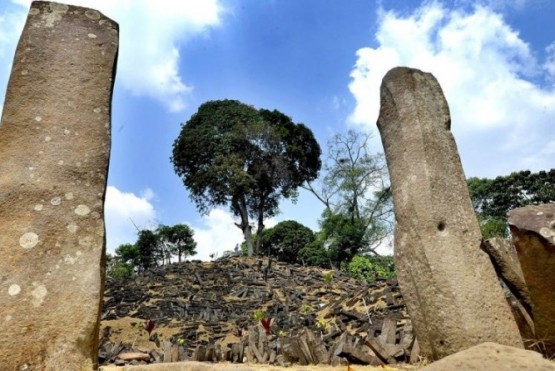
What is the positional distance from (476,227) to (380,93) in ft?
6.23

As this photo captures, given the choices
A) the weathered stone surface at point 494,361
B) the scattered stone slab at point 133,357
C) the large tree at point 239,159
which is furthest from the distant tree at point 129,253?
the weathered stone surface at point 494,361

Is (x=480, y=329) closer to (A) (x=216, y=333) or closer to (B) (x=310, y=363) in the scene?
(B) (x=310, y=363)

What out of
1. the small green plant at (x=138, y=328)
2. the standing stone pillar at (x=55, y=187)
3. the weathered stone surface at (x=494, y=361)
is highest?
the standing stone pillar at (x=55, y=187)

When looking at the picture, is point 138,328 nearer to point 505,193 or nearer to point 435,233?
point 435,233

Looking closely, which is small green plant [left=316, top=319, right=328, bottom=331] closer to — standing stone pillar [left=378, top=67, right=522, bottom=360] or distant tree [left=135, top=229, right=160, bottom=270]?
standing stone pillar [left=378, top=67, right=522, bottom=360]

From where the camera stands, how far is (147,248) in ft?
113

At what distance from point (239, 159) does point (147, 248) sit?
12.1 meters

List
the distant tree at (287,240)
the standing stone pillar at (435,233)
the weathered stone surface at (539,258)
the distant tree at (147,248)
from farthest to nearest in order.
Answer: the distant tree at (147,248) → the distant tree at (287,240) → the standing stone pillar at (435,233) → the weathered stone surface at (539,258)

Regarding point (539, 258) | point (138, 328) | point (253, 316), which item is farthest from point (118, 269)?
point (539, 258)

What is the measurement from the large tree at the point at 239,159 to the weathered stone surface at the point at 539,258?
2299 cm

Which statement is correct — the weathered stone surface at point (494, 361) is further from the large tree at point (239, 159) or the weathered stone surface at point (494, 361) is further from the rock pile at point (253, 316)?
the large tree at point (239, 159)

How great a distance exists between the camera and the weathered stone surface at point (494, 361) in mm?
2383

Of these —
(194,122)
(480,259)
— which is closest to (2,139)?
(480,259)

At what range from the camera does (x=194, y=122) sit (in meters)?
29.5
